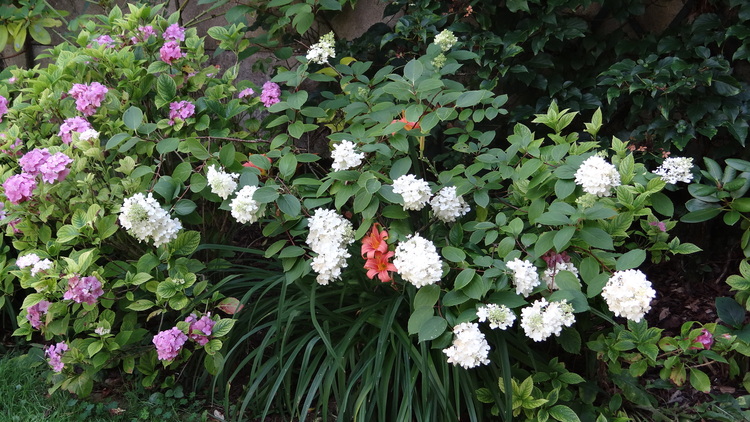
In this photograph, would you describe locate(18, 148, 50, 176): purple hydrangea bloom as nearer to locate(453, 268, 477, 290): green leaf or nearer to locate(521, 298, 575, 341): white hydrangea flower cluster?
locate(453, 268, 477, 290): green leaf

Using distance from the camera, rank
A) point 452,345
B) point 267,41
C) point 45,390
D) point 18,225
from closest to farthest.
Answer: point 452,345 < point 18,225 < point 45,390 < point 267,41

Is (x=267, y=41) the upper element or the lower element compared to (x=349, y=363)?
upper

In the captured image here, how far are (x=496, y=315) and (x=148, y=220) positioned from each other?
100cm

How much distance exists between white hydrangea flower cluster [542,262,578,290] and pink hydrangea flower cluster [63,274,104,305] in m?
1.31

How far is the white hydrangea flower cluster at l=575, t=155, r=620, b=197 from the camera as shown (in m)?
1.66

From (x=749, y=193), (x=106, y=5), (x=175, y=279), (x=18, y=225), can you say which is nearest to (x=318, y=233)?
(x=175, y=279)

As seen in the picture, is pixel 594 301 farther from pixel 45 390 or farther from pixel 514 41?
pixel 45 390

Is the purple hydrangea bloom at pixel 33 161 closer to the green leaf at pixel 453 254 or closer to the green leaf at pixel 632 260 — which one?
the green leaf at pixel 453 254

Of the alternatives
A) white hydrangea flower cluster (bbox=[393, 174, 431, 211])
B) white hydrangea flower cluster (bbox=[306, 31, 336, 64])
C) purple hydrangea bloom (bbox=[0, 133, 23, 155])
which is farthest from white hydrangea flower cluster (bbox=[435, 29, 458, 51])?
purple hydrangea bloom (bbox=[0, 133, 23, 155])

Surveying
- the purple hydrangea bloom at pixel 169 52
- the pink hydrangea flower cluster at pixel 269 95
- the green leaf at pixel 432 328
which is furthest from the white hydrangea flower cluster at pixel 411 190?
the purple hydrangea bloom at pixel 169 52

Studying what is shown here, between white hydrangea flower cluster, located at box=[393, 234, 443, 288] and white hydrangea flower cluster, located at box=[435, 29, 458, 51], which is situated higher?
white hydrangea flower cluster, located at box=[435, 29, 458, 51]

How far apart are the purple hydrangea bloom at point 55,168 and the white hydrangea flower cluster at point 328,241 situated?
0.79 m

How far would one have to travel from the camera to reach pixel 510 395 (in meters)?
1.82

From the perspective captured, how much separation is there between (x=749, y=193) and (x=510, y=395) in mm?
1019
